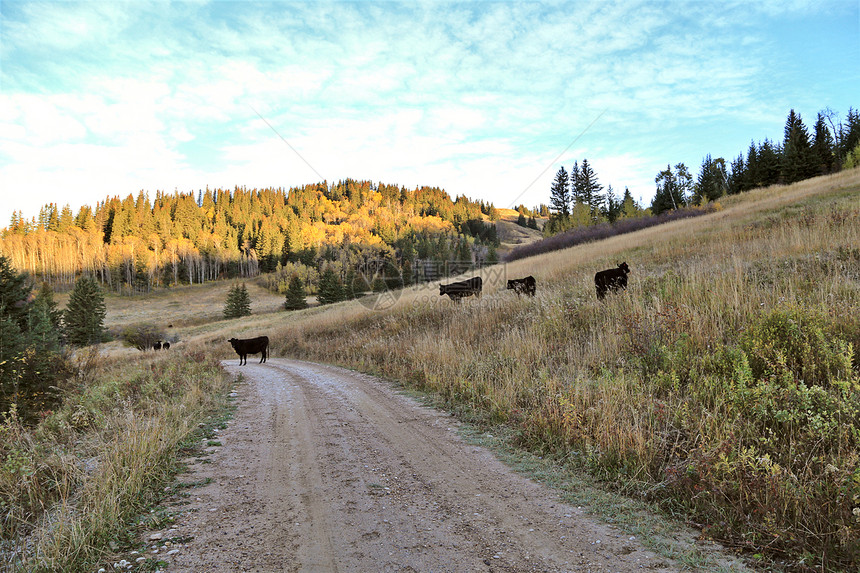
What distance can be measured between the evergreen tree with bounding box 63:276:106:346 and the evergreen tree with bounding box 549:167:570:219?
78.7 metres

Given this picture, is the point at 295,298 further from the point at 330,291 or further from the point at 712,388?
the point at 712,388

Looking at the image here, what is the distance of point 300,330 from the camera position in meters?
25.8

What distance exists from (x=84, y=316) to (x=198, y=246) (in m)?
76.5

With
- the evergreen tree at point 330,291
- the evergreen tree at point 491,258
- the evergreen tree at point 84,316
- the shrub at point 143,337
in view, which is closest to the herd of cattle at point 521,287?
the shrub at point 143,337

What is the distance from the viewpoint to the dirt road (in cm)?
292

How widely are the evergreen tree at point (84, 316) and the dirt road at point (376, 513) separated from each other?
208 ft

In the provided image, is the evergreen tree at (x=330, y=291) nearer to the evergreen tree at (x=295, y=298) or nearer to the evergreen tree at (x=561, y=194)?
the evergreen tree at (x=295, y=298)

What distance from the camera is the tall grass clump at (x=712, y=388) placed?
3.12 meters

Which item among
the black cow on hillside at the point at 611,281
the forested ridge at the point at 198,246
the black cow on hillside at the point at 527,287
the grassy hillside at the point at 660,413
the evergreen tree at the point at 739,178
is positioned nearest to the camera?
the grassy hillside at the point at 660,413

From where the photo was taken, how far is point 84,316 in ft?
178

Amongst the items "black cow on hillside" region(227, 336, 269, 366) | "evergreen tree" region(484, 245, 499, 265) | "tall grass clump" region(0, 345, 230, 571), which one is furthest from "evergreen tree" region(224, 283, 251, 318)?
"tall grass clump" region(0, 345, 230, 571)

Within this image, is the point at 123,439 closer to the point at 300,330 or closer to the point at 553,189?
the point at 300,330

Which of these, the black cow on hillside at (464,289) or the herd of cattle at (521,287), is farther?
the black cow on hillside at (464,289)

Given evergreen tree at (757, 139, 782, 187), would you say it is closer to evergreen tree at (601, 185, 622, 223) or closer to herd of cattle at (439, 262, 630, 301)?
evergreen tree at (601, 185, 622, 223)
